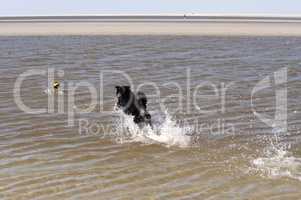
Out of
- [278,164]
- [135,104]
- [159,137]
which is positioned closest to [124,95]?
[135,104]

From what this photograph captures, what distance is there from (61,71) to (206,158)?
10.0 meters

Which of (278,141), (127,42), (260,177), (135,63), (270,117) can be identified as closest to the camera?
(260,177)

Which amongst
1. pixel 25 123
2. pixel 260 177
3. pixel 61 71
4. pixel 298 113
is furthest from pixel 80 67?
pixel 260 177

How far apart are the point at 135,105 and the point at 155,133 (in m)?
0.71

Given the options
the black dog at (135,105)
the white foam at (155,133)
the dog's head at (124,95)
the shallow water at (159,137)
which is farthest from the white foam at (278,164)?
the dog's head at (124,95)

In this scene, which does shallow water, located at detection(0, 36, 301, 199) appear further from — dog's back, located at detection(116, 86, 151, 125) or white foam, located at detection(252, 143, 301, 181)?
dog's back, located at detection(116, 86, 151, 125)

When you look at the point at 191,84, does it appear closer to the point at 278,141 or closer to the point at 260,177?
the point at 278,141

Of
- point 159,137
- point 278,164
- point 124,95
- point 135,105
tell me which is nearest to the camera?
point 278,164

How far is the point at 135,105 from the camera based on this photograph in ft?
38.9

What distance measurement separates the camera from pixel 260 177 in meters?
9.04

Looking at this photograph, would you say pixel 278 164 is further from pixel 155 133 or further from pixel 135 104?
pixel 135 104

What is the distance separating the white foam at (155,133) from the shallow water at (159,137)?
0.02 meters

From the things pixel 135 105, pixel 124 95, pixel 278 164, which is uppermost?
pixel 124 95

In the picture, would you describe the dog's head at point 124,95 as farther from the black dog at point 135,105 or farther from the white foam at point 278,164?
the white foam at point 278,164
